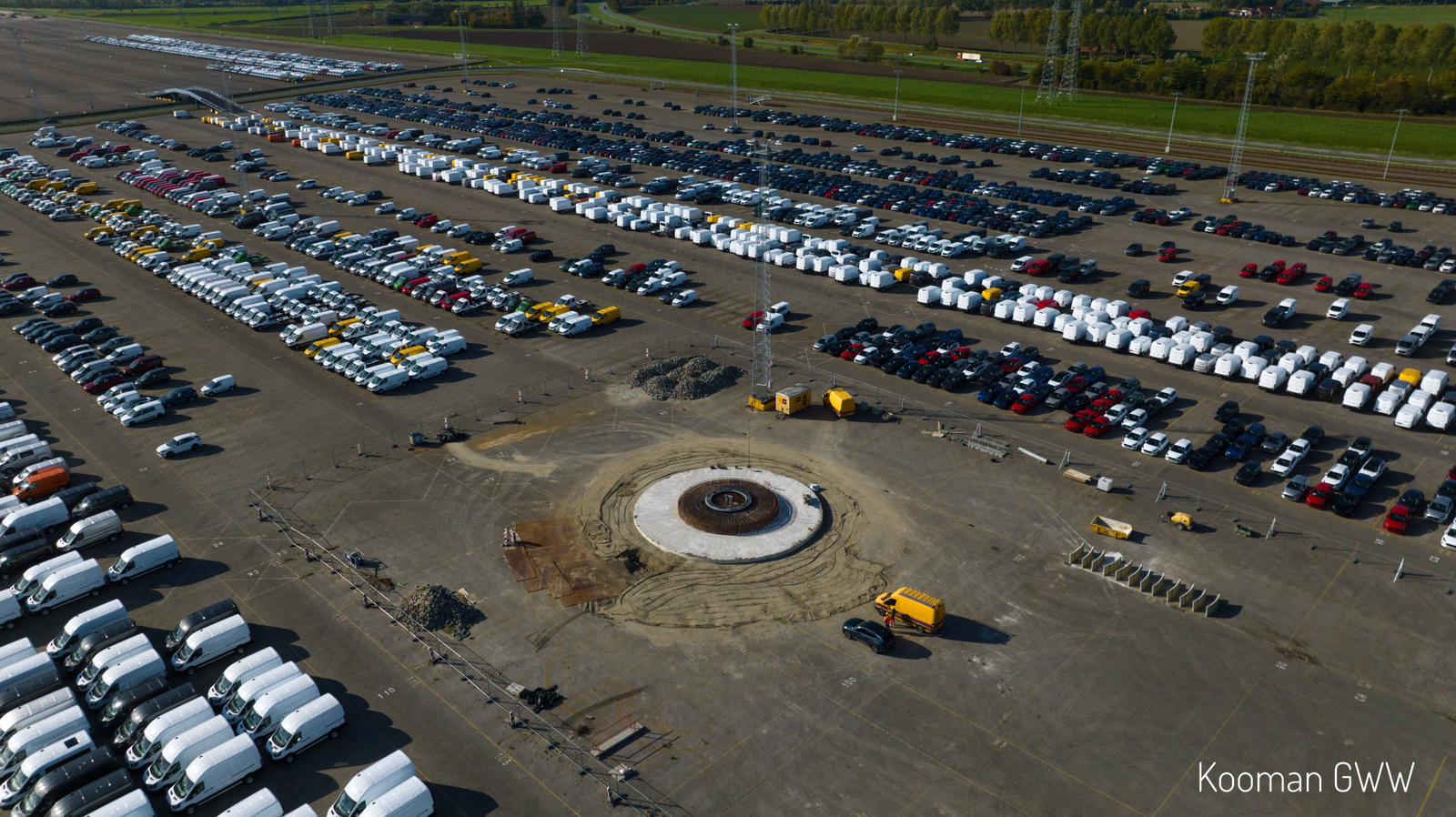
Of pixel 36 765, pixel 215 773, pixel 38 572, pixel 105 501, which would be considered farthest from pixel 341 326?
pixel 215 773

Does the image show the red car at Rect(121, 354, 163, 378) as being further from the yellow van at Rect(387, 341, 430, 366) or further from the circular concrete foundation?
the circular concrete foundation

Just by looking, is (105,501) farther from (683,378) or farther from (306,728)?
(683,378)

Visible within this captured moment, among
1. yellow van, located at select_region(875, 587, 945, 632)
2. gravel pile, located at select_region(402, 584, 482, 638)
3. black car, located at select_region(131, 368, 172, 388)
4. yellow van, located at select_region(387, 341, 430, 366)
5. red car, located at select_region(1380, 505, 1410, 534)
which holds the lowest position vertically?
gravel pile, located at select_region(402, 584, 482, 638)

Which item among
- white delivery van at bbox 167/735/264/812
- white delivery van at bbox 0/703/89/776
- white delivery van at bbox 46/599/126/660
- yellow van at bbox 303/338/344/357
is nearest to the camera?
white delivery van at bbox 167/735/264/812

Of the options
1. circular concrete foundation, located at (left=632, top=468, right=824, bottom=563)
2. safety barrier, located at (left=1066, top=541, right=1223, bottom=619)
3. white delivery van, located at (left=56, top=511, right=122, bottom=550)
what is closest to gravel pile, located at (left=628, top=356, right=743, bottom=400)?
circular concrete foundation, located at (left=632, top=468, right=824, bottom=563)

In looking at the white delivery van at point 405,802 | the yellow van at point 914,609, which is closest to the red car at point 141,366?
the white delivery van at point 405,802

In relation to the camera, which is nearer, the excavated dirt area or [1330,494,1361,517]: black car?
the excavated dirt area

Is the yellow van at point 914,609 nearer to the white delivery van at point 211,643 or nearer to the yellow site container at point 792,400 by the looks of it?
the yellow site container at point 792,400
